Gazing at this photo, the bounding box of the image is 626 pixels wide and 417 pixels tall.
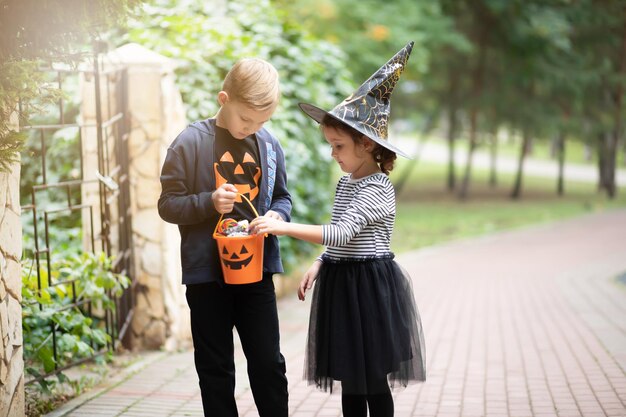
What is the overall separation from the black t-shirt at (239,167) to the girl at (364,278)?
0.31 m

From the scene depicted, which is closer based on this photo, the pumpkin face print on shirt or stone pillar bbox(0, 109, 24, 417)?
the pumpkin face print on shirt

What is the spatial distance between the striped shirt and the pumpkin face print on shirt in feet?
1.19

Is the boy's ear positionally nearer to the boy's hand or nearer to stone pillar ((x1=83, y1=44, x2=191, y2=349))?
the boy's hand

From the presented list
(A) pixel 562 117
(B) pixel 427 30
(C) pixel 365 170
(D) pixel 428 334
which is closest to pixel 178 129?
(D) pixel 428 334

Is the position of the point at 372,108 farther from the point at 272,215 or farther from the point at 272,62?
the point at 272,62

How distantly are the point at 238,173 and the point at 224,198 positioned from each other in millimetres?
296

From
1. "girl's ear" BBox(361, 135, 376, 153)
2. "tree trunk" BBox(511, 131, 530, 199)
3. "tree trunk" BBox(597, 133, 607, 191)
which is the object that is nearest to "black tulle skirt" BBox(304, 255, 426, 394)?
"girl's ear" BBox(361, 135, 376, 153)

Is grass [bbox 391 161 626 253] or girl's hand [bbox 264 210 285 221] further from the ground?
girl's hand [bbox 264 210 285 221]

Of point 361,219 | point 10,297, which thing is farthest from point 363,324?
point 10,297

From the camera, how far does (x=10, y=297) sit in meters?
4.12

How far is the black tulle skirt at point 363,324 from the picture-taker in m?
3.86

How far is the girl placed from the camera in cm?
385

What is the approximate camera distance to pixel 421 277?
11.6 metres

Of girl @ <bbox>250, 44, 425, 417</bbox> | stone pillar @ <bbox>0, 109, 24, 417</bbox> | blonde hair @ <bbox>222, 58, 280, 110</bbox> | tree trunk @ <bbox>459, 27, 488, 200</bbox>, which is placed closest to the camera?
blonde hair @ <bbox>222, 58, 280, 110</bbox>
